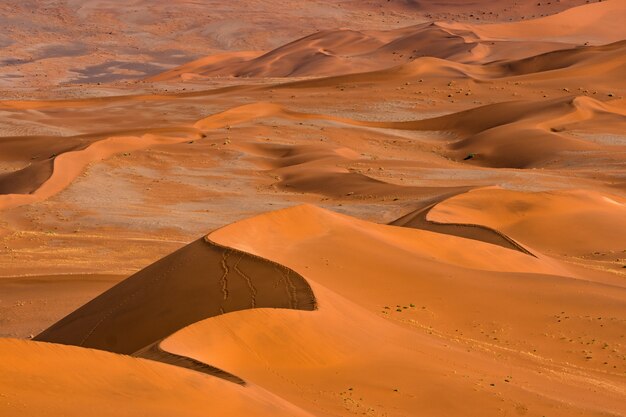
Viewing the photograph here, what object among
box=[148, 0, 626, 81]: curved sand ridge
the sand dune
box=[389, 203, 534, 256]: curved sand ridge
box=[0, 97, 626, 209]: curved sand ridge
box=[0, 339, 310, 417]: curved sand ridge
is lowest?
box=[148, 0, 626, 81]: curved sand ridge

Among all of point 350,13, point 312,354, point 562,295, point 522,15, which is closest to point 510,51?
point 522,15

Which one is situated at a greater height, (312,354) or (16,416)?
(16,416)

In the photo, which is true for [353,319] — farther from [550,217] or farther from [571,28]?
[571,28]

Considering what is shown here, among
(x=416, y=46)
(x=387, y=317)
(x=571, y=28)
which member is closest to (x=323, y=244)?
(x=387, y=317)

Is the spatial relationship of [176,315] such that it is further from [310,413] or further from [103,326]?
[310,413]

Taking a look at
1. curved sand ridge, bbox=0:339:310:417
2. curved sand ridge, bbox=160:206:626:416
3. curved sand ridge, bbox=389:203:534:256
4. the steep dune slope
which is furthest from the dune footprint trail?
the steep dune slope

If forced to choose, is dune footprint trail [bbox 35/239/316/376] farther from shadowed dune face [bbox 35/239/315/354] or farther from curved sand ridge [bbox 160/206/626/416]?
curved sand ridge [bbox 160/206/626/416]

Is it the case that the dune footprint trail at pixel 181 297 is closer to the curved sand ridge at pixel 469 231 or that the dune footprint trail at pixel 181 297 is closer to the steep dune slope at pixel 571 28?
the curved sand ridge at pixel 469 231
